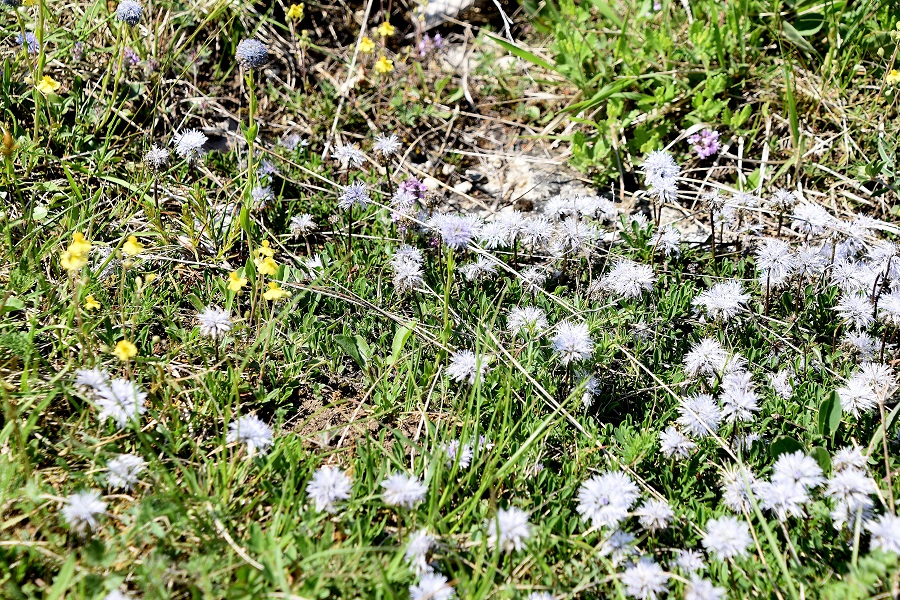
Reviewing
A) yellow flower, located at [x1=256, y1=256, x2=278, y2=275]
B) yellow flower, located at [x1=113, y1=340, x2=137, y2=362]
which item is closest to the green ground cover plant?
yellow flower, located at [x1=256, y1=256, x2=278, y2=275]

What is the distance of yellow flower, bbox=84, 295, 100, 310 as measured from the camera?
2.59m

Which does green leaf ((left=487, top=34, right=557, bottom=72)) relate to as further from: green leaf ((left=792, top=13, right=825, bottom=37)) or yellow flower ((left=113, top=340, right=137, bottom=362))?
yellow flower ((left=113, top=340, right=137, bottom=362))

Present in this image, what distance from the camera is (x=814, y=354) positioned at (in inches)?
117

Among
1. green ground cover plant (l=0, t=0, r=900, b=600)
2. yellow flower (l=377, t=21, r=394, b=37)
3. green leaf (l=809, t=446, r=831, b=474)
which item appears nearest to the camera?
green ground cover plant (l=0, t=0, r=900, b=600)

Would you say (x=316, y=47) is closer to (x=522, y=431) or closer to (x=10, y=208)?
(x=10, y=208)

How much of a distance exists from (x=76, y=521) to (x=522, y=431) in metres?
1.33

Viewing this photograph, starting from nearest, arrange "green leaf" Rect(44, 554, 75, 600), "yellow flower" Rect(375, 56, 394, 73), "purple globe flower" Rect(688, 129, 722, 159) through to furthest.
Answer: "green leaf" Rect(44, 554, 75, 600) < "purple globe flower" Rect(688, 129, 722, 159) < "yellow flower" Rect(375, 56, 394, 73)

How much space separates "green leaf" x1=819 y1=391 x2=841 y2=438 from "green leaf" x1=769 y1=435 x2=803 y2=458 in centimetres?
16

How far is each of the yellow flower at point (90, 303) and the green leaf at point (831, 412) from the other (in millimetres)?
2377

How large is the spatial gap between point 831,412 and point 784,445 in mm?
237

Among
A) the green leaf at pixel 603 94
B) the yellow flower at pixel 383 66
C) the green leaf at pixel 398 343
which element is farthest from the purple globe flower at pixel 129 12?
the green leaf at pixel 603 94

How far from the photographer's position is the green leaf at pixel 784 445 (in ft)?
8.34

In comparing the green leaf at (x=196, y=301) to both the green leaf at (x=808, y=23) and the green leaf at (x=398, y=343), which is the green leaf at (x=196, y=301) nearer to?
the green leaf at (x=398, y=343)

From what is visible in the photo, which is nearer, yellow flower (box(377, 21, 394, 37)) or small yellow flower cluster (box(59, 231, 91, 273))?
small yellow flower cluster (box(59, 231, 91, 273))
